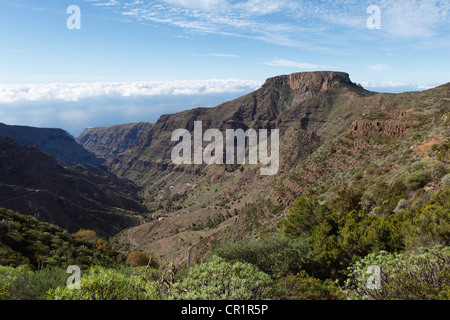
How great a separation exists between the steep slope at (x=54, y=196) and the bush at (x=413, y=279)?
9500 cm

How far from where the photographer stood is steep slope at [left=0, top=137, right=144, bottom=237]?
305 feet

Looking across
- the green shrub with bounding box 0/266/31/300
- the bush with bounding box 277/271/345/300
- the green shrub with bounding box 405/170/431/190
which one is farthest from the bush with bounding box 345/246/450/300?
the green shrub with bounding box 0/266/31/300

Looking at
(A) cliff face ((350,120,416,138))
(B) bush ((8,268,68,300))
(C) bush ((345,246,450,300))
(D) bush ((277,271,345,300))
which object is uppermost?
(A) cliff face ((350,120,416,138))

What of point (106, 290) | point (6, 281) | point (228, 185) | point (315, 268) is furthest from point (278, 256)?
point (228, 185)

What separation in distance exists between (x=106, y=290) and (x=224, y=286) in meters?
5.14

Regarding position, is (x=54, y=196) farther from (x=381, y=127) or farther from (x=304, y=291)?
(x=304, y=291)

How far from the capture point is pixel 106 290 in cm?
1066

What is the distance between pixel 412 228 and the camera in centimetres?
1280

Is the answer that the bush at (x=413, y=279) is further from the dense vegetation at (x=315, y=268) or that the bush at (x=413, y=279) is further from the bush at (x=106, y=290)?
the bush at (x=106, y=290)

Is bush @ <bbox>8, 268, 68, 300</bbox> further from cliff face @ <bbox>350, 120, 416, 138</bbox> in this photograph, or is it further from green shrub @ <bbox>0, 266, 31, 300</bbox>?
cliff face @ <bbox>350, 120, 416, 138</bbox>

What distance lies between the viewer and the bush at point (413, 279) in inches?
352

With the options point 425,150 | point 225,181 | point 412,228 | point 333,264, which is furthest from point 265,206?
point 225,181

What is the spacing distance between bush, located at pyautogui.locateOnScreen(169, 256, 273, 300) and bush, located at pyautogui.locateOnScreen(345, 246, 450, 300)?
11.9 feet
